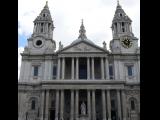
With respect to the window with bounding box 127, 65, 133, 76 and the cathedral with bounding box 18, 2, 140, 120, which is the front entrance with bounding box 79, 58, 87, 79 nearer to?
the cathedral with bounding box 18, 2, 140, 120

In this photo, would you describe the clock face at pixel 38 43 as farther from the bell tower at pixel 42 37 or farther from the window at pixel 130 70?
the window at pixel 130 70

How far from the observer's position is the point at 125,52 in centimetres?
4941

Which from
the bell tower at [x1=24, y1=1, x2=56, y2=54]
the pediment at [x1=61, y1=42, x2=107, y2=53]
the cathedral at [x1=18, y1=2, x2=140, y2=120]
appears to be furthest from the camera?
the bell tower at [x1=24, y1=1, x2=56, y2=54]

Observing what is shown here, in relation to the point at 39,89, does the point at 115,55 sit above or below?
above

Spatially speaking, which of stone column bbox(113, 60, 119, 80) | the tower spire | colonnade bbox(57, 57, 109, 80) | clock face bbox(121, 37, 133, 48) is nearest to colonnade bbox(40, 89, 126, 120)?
colonnade bbox(57, 57, 109, 80)

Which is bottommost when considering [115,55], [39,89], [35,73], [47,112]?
[47,112]

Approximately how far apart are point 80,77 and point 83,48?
18.9ft

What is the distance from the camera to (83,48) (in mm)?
47625

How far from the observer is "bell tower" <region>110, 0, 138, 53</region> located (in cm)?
5008

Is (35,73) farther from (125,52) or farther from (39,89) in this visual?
(125,52)

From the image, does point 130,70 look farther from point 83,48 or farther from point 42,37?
point 42,37

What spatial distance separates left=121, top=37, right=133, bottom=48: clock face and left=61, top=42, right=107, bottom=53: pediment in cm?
612
